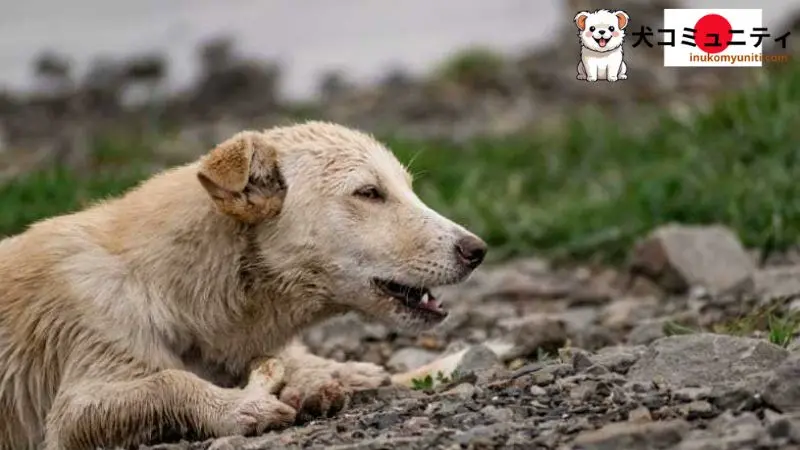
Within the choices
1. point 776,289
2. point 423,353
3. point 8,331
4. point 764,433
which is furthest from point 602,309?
point 764,433

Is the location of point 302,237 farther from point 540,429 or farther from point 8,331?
point 540,429

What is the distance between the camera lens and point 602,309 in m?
8.95

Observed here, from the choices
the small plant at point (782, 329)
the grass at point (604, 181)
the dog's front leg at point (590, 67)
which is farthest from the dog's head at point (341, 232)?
the dog's front leg at point (590, 67)

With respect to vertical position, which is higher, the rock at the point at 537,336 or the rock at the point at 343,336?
the rock at the point at 537,336

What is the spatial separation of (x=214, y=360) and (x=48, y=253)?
760 millimetres

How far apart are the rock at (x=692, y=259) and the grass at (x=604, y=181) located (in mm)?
770

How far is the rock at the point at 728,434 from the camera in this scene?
13.6 ft

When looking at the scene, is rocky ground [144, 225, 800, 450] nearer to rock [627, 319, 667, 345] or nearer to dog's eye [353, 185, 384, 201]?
rock [627, 319, 667, 345]

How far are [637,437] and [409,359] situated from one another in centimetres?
343

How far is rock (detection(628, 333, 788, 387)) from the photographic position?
525cm

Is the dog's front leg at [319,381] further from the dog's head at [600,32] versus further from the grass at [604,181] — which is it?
the dog's head at [600,32]

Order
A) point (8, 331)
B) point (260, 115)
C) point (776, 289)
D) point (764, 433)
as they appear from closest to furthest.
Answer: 1. point (764, 433)
2. point (8, 331)
3. point (776, 289)
4. point (260, 115)

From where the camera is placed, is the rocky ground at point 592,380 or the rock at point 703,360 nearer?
the rocky ground at point 592,380

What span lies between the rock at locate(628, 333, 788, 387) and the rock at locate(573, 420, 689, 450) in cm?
81
